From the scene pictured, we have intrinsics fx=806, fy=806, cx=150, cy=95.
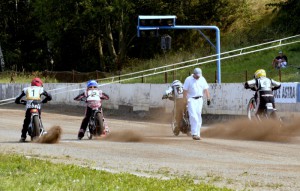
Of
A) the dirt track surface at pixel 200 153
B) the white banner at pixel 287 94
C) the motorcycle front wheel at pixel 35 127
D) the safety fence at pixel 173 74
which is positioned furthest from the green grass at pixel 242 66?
the motorcycle front wheel at pixel 35 127

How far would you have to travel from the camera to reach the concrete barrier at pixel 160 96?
25328mm

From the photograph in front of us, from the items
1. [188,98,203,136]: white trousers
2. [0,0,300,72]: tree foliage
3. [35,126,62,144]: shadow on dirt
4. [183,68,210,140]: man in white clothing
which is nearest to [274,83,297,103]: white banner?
[183,68,210,140]: man in white clothing

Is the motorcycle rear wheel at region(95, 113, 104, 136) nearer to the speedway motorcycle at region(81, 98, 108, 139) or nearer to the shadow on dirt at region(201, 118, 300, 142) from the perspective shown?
the speedway motorcycle at region(81, 98, 108, 139)

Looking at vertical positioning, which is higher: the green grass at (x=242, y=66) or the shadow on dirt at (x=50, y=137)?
the green grass at (x=242, y=66)

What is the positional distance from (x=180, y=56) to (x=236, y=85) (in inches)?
1028

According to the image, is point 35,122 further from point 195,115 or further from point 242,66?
point 242,66

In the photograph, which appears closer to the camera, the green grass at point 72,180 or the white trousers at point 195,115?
the green grass at point 72,180

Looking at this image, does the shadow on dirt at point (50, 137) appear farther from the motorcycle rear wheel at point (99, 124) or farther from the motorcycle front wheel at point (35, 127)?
the motorcycle rear wheel at point (99, 124)

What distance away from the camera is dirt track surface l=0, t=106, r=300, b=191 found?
1205 cm

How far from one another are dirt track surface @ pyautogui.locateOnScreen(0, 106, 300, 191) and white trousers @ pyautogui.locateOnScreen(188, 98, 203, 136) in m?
0.31

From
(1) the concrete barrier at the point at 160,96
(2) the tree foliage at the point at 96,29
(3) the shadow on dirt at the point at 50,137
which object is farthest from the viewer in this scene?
(2) the tree foliage at the point at 96,29

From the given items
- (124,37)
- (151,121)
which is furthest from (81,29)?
(151,121)

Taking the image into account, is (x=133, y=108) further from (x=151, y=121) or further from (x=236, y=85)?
(x=236, y=85)

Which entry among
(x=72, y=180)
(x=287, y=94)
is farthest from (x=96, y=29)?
(x=72, y=180)
